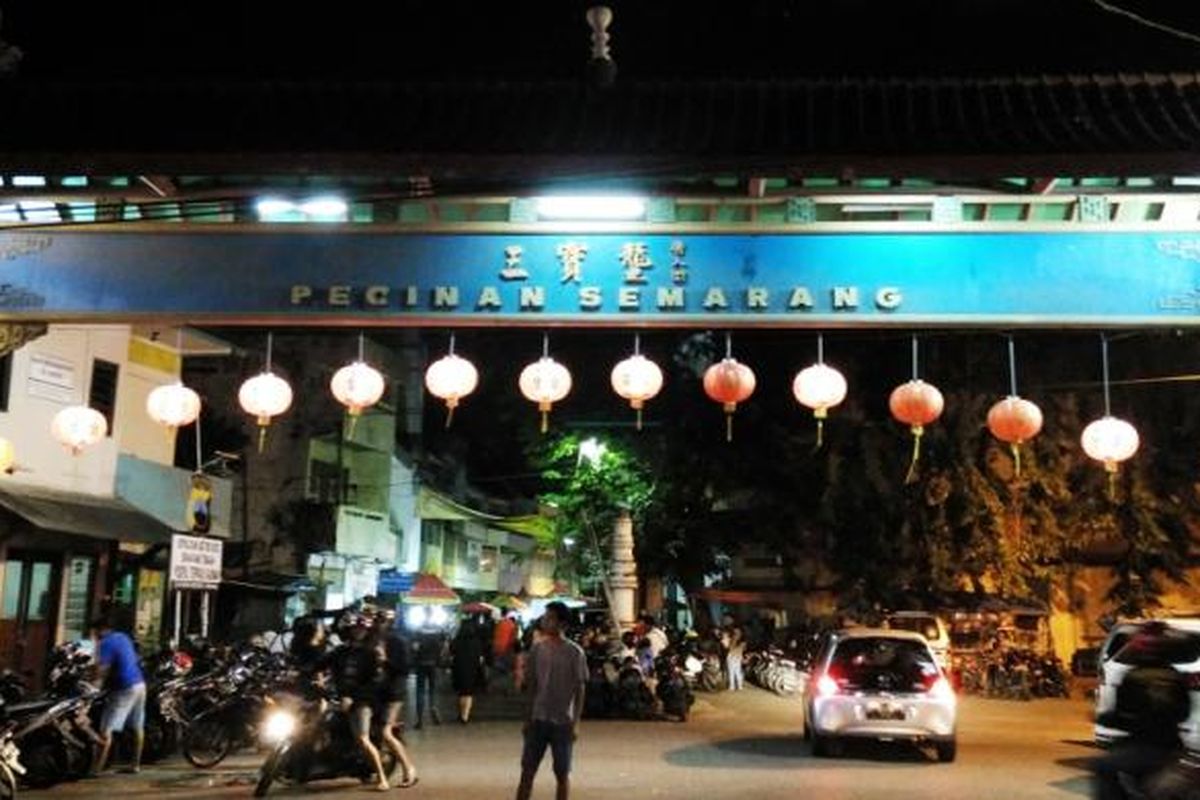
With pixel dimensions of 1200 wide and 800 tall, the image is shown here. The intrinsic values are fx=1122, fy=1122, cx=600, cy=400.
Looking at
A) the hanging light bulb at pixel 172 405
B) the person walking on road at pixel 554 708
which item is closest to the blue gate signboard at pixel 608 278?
the hanging light bulb at pixel 172 405

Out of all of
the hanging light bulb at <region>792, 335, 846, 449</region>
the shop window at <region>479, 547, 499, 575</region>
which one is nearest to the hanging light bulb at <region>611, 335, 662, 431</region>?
the hanging light bulb at <region>792, 335, 846, 449</region>

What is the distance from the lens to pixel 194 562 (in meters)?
15.1

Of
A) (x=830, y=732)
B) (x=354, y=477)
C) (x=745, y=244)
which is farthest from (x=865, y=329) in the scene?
(x=354, y=477)

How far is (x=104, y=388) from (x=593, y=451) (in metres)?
13.5

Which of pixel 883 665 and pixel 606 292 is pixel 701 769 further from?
pixel 606 292

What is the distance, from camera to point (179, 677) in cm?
1412

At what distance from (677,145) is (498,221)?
2.53 meters

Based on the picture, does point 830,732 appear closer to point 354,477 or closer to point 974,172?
point 974,172

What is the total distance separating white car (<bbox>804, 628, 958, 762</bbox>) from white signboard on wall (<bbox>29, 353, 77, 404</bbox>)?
13378 millimetres

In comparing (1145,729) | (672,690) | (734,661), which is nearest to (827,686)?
(672,690)

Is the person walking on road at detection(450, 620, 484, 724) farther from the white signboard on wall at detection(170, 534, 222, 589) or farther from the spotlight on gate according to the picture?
the spotlight on gate

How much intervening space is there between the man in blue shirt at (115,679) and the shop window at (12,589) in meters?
7.08

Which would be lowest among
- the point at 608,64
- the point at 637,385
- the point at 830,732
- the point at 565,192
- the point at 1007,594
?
the point at 830,732

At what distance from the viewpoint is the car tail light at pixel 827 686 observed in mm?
14445
